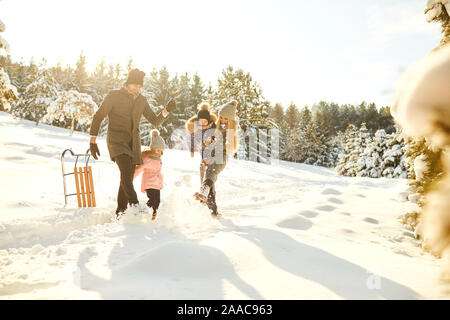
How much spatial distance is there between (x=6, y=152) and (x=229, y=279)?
1317 cm

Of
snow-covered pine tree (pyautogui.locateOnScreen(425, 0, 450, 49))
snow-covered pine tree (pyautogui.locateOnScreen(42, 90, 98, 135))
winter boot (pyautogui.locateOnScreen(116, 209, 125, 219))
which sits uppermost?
snow-covered pine tree (pyautogui.locateOnScreen(42, 90, 98, 135))

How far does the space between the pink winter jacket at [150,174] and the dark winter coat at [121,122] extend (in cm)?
32

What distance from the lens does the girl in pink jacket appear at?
4840mm

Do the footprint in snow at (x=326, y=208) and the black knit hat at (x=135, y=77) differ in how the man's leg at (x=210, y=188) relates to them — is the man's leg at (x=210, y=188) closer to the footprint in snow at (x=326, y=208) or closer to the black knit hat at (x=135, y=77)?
the black knit hat at (x=135, y=77)

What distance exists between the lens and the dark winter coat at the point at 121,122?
4.41m

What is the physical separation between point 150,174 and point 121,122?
1002 millimetres

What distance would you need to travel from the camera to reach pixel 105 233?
3.72 metres

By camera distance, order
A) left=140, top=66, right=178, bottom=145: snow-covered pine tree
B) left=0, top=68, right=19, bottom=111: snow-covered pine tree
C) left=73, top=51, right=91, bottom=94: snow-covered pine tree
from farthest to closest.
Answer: left=73, top=51, right=91, bottom=94: snow-covered pine tree → left=140, top=66, right=178, bottom=145: snow-covered pine tree → left=0, top=68, right=19, bottom=111: snow-covered pine tree

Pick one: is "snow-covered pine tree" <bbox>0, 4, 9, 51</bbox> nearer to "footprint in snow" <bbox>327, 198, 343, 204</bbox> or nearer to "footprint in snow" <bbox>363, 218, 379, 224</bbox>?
"footprint in snow" <bbox>327, 198, 343, 204</bbox>

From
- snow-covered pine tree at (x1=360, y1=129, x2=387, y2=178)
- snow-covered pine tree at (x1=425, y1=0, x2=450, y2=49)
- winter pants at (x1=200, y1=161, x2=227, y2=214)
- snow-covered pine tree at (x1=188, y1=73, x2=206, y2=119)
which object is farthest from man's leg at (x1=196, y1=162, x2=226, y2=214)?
snow-covered pine tree at (x1=188, y1=73, x2=206, y2=119)

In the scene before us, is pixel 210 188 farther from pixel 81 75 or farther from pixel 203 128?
pixel 81 75
